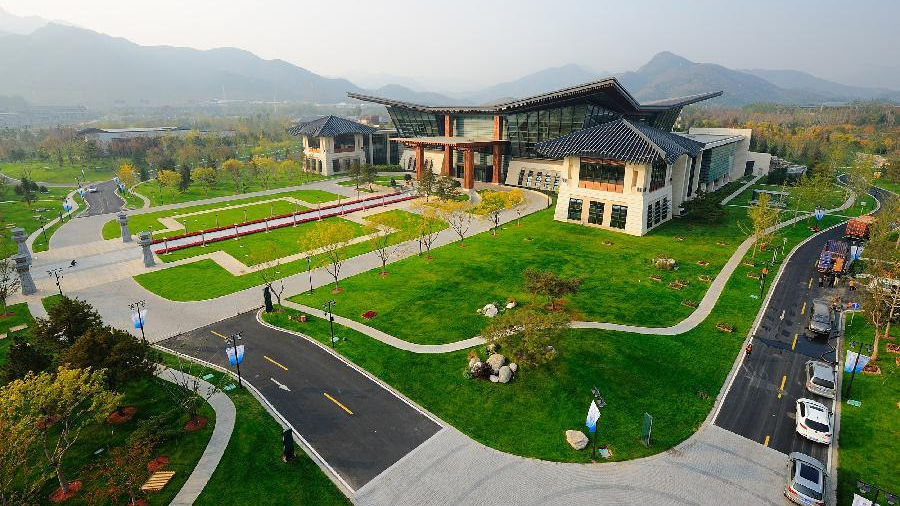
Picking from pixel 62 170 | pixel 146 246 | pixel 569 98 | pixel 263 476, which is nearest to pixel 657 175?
pixel 569 98

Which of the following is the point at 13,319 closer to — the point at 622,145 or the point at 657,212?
the point at 622,145

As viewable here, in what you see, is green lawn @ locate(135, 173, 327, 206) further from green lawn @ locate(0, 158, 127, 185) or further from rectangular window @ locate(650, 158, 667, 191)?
rectangular window @ locate(650, 158, 667, 191)

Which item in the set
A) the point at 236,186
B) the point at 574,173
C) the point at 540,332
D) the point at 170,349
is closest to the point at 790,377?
the point at 540,332

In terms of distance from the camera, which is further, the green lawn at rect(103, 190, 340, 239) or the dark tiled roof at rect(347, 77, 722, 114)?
the dark tiled roof at rect(347, 77, 722, 114)

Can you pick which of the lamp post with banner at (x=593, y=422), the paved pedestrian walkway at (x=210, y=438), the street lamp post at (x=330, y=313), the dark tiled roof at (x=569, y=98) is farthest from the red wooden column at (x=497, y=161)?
the lamp post with banner at (x=593, y=422)

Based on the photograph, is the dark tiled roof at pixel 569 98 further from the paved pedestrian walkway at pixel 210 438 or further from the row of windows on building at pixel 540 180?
the paved pedestrian walkway at pixel 210 438

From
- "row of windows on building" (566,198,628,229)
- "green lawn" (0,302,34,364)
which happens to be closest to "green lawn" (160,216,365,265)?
"green lawn" (0,302,34,364)
